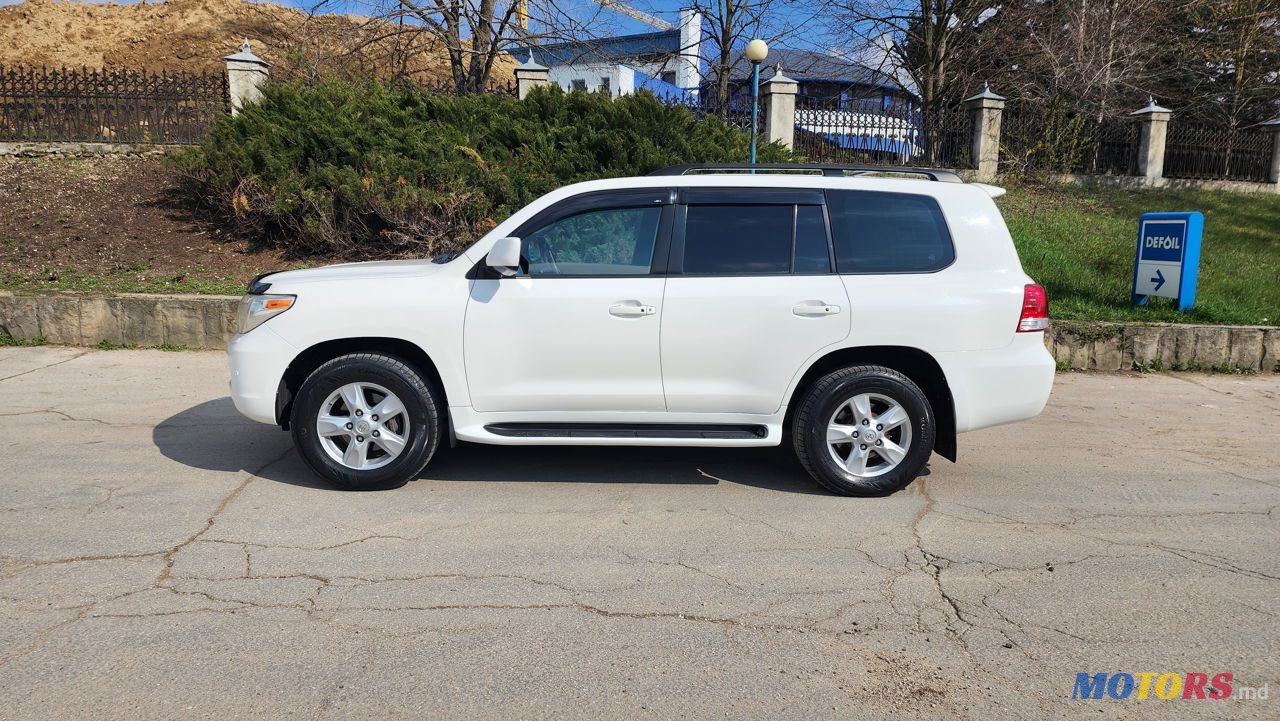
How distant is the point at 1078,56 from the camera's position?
20859 mm

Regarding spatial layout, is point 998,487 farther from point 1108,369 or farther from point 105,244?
point 105,244

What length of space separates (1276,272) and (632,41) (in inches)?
1403

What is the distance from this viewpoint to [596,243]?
5.57 metres

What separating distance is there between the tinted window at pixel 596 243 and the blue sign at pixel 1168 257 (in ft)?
25.2

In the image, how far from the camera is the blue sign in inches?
404

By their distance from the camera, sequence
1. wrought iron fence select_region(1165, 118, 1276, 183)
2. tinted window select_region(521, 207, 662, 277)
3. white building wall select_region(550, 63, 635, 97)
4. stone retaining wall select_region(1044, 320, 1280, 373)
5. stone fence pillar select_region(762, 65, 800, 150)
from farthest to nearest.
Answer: white building wall select_region(550, 63, 635, 97) → wrought iron fence select_region(1165, 118, 1276, 183) → stone fence pillar select_region(762, 65, 800, 150) → stone retaining wall select_region(1044, 320, 1280, 373) → tinted window select_region(521, 207, 662, 277)

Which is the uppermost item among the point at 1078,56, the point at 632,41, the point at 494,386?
the point at 632,41

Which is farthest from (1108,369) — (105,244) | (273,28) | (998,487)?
(273,28)

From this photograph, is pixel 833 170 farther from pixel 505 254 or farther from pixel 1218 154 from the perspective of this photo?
pixel 1218 154

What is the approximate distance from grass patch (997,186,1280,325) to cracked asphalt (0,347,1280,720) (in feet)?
14.8

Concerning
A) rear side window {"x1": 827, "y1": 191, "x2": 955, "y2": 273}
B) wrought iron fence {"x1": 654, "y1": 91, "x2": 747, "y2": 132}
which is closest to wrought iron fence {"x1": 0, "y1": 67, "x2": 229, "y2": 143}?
wrought iron fence {"x1": 654, "y1": 91, "x2": 747, "y2": 132}

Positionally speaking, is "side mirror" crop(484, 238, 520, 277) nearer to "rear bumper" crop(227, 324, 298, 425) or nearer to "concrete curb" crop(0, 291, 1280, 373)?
"rear bumper" crop(227, 324, 298, 425)

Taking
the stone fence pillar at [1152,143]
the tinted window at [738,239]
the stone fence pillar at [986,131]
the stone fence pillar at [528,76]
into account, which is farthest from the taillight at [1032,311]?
the stone fence pillar at [1152,143]

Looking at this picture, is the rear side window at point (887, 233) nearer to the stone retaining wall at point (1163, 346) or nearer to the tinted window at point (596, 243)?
the tinted window at point (596, 243)
